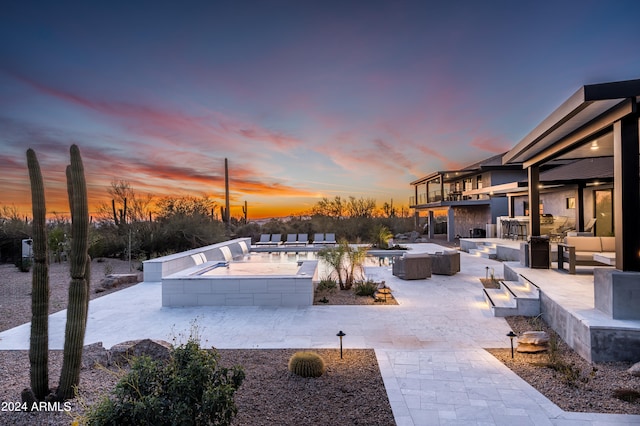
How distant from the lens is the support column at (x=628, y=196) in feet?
13.7

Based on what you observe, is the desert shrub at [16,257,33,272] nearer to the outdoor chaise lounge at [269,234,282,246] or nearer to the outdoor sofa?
the outdoor chaise lounge at [269,234,282,246]

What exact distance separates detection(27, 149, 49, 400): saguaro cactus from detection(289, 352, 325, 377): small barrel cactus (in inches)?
89.2

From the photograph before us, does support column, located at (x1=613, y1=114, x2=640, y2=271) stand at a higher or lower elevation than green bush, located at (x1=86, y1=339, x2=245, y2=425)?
higher

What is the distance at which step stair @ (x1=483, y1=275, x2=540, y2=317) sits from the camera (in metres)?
5.82

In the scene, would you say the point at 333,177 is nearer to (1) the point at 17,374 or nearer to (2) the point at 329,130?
(2) the point at 329,130

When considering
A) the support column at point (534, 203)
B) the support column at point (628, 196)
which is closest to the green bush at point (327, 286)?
the support column at point (534, 203)

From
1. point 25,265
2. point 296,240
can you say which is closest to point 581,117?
point 296,240

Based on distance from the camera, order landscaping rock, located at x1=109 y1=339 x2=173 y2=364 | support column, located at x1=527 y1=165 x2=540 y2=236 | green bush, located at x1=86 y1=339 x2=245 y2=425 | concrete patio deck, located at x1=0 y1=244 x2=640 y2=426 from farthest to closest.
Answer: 1. support column, located at x1=527 y1=165 x2=540 y2=236
2. landscaping rock, located at x1=109 y1=339 x2=173 y2=364
3. concrete patio deck, located at x1=0 y1=244 x2=640 y2=426
4. green bush, located at x1=86 y1=339 x2=245 y2=425

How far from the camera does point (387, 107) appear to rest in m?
12.6

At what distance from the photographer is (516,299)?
590 cm

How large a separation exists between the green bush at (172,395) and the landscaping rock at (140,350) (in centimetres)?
169

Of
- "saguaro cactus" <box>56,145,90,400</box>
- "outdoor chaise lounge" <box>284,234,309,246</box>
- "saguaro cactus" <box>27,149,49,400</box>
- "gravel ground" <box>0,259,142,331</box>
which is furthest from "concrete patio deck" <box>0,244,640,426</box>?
"outdoor chaise lounge" <box>284,234,309,246</box>

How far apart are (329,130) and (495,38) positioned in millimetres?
6835

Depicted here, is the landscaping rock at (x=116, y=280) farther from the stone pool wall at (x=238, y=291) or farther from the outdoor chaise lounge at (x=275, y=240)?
the outdoor chaise lounge at (x=275, y=240)
